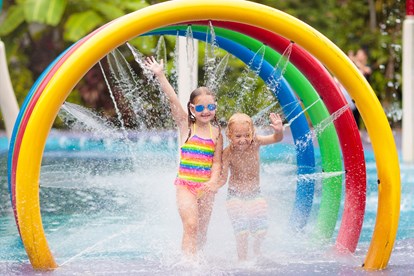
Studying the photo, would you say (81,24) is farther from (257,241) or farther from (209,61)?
(257,241)

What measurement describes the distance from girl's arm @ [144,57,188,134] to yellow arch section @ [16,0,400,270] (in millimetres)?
437

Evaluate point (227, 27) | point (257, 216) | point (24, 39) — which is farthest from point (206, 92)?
point (24, 39)

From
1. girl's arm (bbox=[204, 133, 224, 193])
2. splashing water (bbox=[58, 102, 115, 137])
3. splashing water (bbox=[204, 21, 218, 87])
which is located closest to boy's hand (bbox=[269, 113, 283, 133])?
girl's arm (bbox=[204, 133, 224, 193])

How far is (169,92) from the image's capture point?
575 cm

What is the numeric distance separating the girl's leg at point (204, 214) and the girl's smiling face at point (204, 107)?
0.46 metres

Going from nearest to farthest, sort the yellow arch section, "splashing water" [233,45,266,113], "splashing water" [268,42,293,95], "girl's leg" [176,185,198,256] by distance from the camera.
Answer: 1. the yellow arch section
2. "girl's leg" [176,185,198,256]
3. "splashing water" [268,42,293,95]
4. "splashing water" [233,45,266,113]

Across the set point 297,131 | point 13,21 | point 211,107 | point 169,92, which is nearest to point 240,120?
point 211,107

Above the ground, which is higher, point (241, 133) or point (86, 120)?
point (86, 120)

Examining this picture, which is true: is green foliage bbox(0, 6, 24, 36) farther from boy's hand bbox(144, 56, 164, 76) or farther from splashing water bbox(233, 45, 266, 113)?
boy's hand bbox(144, 56, 164, 76)

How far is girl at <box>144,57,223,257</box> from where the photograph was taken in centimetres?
568

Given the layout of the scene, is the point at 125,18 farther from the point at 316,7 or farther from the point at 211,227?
the point at 316,7

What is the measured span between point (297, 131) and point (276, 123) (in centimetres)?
84

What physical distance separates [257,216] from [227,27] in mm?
1161

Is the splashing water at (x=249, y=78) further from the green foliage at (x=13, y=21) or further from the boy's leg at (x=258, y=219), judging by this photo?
the green foliage at (x=13, y=21)
